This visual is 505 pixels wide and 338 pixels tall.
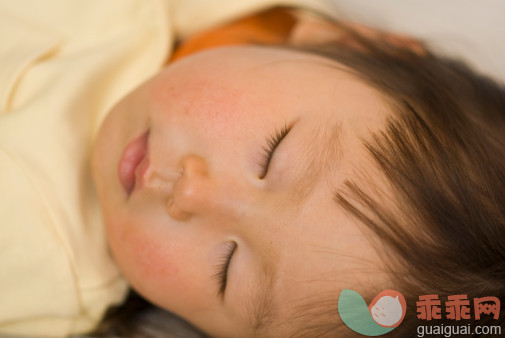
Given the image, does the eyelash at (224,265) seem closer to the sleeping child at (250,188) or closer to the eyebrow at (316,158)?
the sleeping child at (250,188)

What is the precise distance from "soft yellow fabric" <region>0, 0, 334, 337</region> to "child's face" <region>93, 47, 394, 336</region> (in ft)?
0.35

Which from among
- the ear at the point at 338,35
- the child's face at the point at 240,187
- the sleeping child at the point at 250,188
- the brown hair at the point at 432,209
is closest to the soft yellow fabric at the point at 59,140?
the sleeping child at the point at 250,188

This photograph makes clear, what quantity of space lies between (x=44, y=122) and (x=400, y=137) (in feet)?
2.23

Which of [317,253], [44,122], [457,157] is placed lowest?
[317,253]

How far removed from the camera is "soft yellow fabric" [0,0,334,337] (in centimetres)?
100

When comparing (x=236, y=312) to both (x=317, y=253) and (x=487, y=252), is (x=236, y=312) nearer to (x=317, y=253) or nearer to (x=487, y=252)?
(x=317, y=253)

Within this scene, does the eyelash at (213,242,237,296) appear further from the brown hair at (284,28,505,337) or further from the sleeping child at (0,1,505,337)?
the brown hair at (284,28,505,337)

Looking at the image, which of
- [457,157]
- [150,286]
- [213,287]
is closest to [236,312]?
[213,287]

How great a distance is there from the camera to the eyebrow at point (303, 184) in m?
0.84

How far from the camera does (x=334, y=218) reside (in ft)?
2.68

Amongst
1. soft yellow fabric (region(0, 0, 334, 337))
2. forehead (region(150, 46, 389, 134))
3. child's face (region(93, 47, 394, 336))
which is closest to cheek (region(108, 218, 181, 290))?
child's face (region(93, 47, 394, 336))

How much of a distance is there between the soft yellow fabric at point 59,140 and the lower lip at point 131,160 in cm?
15

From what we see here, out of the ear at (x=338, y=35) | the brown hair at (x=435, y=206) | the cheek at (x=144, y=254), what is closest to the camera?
the brown hair at (x=435, y=206)

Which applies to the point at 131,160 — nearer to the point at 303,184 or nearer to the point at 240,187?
the point at 240,187
